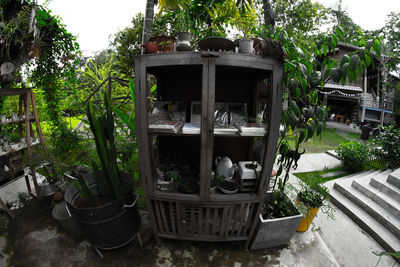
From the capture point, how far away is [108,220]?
5.02ft

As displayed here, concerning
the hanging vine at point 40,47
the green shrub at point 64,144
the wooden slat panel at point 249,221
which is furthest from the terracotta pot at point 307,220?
the hanging vine at point 40,47

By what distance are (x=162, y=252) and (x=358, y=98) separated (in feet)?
51.4

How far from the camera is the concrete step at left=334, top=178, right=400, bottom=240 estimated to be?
2.32 m

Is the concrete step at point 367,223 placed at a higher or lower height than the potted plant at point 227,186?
lower

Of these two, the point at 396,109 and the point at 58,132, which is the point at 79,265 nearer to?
the point at 58,132

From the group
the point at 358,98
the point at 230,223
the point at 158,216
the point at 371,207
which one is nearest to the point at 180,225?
the point at 158,216

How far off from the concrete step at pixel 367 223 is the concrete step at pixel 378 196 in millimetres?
275

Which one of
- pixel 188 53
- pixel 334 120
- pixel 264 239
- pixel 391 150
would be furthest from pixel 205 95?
pixel 334 120

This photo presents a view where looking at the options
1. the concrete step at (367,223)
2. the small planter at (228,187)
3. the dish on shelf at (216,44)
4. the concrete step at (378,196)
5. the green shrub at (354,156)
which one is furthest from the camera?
the green shrub at (354,156)

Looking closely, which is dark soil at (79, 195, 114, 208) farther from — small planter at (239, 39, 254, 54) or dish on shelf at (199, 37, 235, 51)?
small planter at (239, 39, 254, 54)

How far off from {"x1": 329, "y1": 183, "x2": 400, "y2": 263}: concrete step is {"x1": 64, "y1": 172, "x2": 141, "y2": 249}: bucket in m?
2.96

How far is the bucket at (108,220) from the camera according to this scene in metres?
1.49

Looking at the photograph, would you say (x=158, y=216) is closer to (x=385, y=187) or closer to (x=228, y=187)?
(x=228, y=187)

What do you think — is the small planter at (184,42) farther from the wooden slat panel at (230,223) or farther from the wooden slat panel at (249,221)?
the wooden slat panel at (249,221)
